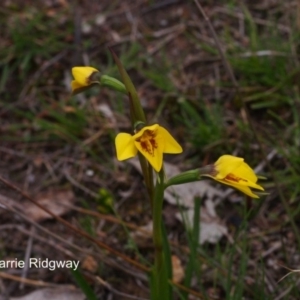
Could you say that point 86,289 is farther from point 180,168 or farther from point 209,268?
point 180,168

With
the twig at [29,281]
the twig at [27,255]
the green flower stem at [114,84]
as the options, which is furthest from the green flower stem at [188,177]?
the twig at [27,255]

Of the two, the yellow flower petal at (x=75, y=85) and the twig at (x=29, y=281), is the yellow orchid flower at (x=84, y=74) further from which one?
the twig at (x=29, y=281)

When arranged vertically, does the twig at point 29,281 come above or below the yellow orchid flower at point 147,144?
below

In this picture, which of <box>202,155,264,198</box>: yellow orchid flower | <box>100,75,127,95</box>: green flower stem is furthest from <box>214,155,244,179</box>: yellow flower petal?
<box>100,75,127,95</box>: green flower stem

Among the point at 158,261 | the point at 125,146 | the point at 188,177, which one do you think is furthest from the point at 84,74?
the point at 158,261

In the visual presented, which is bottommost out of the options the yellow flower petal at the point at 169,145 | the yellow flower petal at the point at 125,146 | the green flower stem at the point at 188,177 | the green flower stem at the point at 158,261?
the green flower stem at the point at 158,261

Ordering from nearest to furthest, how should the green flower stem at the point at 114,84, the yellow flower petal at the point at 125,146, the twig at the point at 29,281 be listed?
the yellow flower petal at the point at 125,146 < the green flower stem at the point at 114,84 < the twig at the point at 29,281

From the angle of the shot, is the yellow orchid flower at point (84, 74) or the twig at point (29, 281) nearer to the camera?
the yellow orchid flower at point (84, 74)

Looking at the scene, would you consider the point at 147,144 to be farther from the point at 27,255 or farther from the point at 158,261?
the point at 27,255
